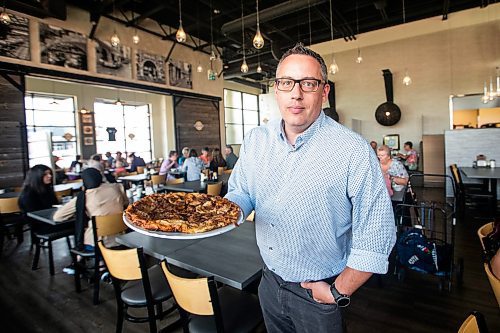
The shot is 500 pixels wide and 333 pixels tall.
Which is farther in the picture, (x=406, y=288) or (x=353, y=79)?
(x=353, y=79)

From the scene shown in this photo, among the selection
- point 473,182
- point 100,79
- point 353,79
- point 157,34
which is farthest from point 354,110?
point 100,79

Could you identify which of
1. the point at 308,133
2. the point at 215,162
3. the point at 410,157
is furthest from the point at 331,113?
the point at 308,133

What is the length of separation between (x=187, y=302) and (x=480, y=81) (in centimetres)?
1078

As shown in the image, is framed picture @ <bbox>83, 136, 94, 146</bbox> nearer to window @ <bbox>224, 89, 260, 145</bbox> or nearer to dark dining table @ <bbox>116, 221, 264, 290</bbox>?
window @ <bbox>224, 89, 260, 145</bbox>

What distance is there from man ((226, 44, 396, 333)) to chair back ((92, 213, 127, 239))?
219 centimetres

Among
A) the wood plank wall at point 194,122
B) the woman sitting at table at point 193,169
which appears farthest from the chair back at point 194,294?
the wood plank wall at point 194,122

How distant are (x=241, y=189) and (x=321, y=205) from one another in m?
0.48

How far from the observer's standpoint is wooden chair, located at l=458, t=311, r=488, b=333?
1.00 meters

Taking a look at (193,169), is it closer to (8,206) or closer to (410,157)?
(8,206)

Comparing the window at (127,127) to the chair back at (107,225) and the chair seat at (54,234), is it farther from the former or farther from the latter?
→ the chair back at (107,225)

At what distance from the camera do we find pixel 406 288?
3.09 m

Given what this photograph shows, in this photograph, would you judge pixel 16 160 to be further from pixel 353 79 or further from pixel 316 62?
pixel 353 79

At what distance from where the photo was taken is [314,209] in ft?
3.75

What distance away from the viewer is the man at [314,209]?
1.06m
